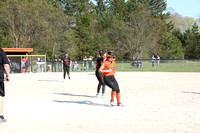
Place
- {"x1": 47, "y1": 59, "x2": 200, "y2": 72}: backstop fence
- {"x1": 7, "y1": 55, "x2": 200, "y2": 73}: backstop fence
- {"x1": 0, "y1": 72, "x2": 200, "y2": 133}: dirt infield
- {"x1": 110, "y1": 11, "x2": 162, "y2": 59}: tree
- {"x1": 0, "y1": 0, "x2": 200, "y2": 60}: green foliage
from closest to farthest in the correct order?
{"x1": 0, "y1": 72, "x2": 200, "y2": 133}: dirt infield → {"x1": 7, "y1": 55, "x2": 200, "y2": 73}: backstop fence → {"x1": 47, "y1": 59, "x2": 200, "y2": 72}: backstop fence → {"x1": 0, "y1": 0, "x2": 200, "y2": 60}: green foliage → {"x1": 110, "y1": 11, "x2": 162, "y2": 59}: tree

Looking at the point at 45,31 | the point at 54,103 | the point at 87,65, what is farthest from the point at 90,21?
the point at 54,103

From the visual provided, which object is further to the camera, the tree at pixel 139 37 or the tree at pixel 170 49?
the tree at pixel 170 49

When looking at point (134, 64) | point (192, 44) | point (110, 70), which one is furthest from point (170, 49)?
point (110, 70)

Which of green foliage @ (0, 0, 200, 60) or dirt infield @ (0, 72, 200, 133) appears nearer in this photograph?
dirt infield @ (0, 72, 200, 133)

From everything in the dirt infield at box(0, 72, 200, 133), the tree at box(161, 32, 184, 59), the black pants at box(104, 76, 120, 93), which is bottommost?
the dirt infield at box(0, 72, 200, 133)

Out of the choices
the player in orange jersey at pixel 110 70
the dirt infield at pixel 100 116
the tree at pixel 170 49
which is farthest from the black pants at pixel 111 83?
the tree at pixel 170 49

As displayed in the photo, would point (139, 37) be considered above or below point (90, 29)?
below

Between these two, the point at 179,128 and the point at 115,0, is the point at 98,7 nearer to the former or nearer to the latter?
the point at 115,0

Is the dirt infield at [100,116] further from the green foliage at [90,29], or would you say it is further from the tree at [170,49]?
the tree at [170,49]

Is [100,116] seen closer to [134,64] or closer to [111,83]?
[111,83]

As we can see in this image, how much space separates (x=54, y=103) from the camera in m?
9.29

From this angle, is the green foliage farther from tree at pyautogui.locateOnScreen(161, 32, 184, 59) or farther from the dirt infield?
the dirt infield

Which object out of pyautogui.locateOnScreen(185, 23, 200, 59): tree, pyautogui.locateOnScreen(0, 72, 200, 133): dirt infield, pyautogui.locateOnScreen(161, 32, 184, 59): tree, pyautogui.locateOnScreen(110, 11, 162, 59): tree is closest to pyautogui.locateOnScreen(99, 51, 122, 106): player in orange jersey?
pyautogui.locateOnScreen(0, 72, 200, 133): dirt infield

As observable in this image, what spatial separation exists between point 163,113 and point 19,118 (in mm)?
3601
